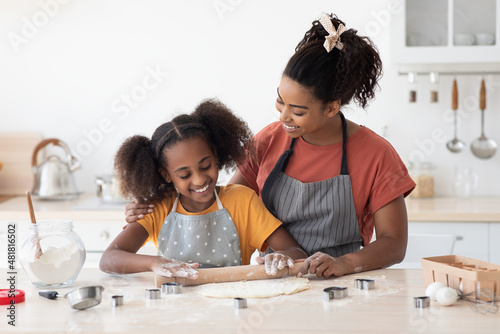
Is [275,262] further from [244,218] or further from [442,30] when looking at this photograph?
[442,30]

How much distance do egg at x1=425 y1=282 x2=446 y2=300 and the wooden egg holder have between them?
1.3 inches

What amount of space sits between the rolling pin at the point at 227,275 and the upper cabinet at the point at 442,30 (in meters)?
1.60

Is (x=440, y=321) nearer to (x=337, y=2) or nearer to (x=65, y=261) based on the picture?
(x=65, y=261)

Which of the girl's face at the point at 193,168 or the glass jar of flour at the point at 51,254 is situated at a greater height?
the girl's face at the point at 193,168

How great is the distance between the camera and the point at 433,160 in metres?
3.05

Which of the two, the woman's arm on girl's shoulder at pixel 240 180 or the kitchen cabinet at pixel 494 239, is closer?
the woman's arm on girl's shoulder at pixel 240 180

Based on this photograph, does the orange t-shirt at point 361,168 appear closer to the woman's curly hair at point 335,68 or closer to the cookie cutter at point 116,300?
the woman's curly hair at point 335,68

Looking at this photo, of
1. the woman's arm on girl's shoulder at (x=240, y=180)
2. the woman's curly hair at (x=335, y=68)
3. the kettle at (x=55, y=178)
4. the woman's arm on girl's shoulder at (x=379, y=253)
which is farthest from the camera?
the kettle at (x=55, y=178)

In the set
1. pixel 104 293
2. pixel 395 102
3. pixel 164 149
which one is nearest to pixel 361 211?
pixel 164 149

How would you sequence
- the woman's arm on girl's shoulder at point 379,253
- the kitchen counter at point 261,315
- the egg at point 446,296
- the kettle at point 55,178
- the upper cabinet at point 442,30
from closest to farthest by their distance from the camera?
the kitchen counter at point 261,315, the egg at point 446,296, the woman's arm on girl's shoulder at point 379,253, the upper cabinet at point 442,30, the kettle at point 55,178

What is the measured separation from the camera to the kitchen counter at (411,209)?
8.40ft

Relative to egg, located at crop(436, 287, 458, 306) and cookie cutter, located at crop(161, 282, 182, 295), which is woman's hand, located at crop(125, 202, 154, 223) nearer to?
cookie cutter, located at crop(161, 282, 182, 295)

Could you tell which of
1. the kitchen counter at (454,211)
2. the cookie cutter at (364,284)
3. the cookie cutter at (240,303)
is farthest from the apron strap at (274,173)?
the kitchen counter at (454,211)

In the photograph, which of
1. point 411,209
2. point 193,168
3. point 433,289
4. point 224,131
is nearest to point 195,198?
point 193,168
